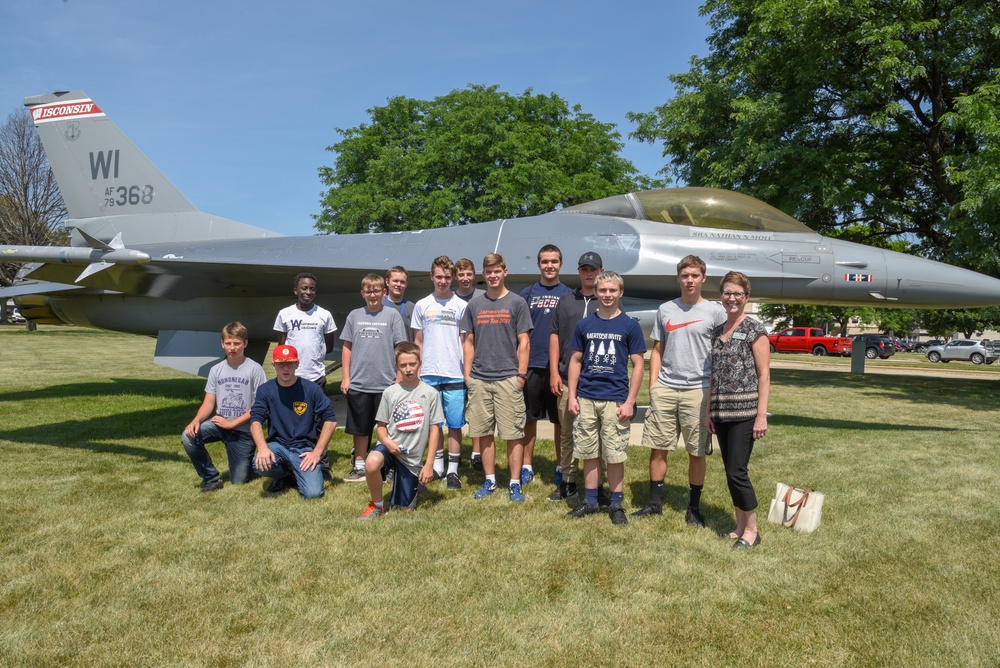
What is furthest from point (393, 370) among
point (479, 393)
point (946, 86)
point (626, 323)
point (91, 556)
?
point (946, 86)

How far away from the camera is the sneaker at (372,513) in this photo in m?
4.79

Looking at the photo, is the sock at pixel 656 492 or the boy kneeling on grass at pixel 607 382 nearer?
the boy kneeling on grass at pixel 607 382

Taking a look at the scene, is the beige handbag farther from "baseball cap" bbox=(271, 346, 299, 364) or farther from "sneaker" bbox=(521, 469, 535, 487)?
"baseball cap" bbox=(271, 346, 299, 364)

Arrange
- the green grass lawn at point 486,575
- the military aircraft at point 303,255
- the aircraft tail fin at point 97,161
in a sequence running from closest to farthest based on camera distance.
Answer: the green grass lawn at point 486,575
the military aircraft at point 303,255
the aircraft tail fin at point 97,161

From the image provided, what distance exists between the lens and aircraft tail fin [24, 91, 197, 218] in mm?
11352

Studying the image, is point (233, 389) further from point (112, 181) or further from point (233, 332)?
point (112, 181)

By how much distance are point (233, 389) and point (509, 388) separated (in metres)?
2.56

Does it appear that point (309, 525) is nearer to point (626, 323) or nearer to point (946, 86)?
point (626, 323)

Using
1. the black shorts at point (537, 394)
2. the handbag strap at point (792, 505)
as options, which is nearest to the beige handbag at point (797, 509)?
the handbag strap at point (792, 505)

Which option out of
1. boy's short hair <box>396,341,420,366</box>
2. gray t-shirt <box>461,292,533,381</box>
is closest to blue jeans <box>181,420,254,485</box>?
boy's short hair <box>396,341,420,366</box>

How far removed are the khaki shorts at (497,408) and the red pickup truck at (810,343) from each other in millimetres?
37425

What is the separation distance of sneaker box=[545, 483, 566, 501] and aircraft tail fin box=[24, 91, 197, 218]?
9.44 metres

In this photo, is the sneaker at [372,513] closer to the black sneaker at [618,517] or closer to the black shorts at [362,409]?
the black shorts at [362,409]

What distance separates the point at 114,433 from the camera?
8.26 metres
